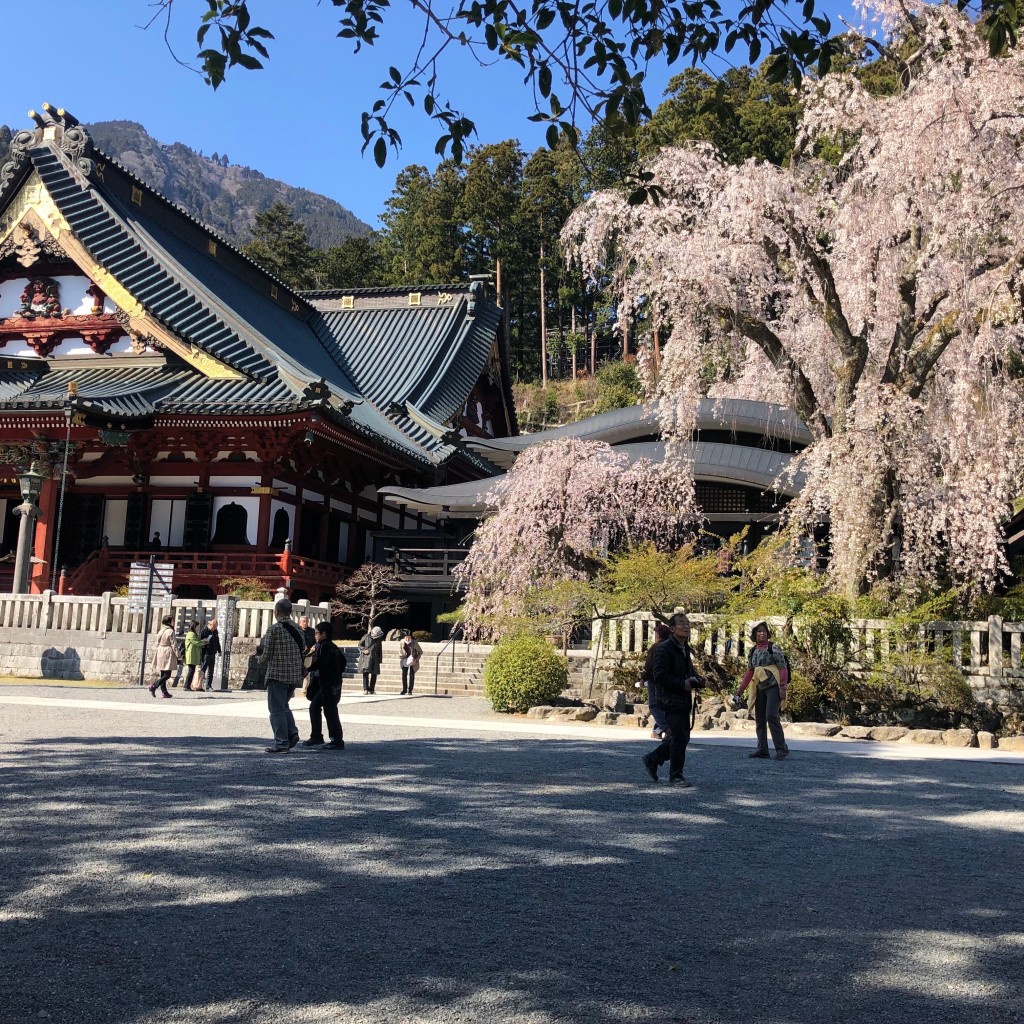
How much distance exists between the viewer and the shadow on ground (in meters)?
3.80

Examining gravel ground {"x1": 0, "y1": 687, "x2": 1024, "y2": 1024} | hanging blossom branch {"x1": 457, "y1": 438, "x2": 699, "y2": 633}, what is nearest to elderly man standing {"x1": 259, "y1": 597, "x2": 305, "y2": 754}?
gravel ground {"x1": 0, "y1": 687, "x2": 1024, "y2": 1024}

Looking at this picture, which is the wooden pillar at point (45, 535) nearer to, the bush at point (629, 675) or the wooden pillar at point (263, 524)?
the wooden pillar at point (263, 524)

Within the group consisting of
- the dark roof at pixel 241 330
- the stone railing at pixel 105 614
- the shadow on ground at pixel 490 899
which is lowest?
the shadow on ground at pixel 490 899

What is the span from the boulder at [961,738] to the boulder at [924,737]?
0.46 feet

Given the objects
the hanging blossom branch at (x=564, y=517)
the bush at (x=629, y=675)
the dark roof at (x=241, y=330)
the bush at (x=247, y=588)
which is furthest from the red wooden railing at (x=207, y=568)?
the bush at (x=629, y=675)

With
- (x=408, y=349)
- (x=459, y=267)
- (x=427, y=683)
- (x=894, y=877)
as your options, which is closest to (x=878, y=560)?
(x=427, y=683)

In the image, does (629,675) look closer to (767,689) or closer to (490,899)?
(767,689)

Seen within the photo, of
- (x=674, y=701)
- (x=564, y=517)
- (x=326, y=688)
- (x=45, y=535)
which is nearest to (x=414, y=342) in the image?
(x=45, y=535)

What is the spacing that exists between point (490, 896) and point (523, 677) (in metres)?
11.6

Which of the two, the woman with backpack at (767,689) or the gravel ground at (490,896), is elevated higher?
the woman with backpack at (767,689)

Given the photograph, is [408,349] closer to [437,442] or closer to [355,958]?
[437,442]

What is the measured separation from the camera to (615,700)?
56.4 feet

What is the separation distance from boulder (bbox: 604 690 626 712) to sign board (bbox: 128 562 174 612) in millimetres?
8290

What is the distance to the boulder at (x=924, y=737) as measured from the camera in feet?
45.0
